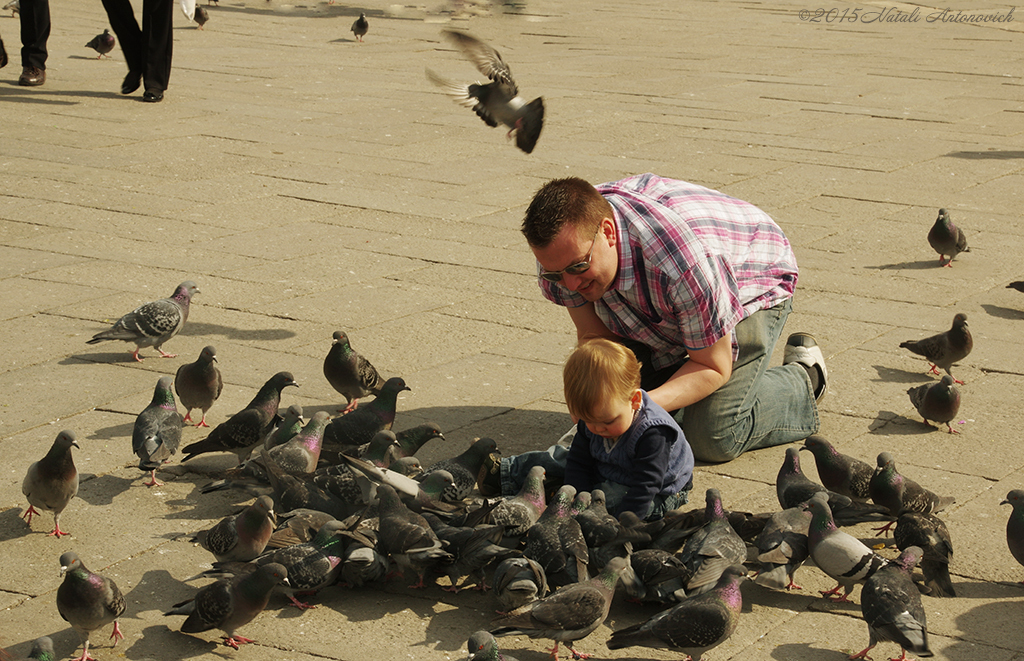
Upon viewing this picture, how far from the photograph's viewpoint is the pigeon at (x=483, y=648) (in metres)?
2.84

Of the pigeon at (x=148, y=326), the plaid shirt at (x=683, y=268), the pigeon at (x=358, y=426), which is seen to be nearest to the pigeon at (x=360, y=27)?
the pigeon at (x=148, y=326)

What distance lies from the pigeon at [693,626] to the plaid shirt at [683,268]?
1.12m

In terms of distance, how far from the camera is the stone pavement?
3436 mm

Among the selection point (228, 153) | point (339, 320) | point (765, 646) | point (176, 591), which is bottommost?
point (228, 153)

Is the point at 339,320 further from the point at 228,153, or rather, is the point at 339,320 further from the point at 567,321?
the point at 228,153

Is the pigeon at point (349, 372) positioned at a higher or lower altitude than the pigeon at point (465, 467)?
lower

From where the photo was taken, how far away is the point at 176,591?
3.42 metres

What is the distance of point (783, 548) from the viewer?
3383 mm

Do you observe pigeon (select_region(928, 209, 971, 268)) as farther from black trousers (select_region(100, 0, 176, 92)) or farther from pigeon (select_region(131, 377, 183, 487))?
black trousers (select_region(100, 0, 176, 92))

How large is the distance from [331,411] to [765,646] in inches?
91.9

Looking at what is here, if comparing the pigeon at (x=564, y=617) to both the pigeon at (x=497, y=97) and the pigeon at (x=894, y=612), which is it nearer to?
the pigeon at (x=894, y=612)

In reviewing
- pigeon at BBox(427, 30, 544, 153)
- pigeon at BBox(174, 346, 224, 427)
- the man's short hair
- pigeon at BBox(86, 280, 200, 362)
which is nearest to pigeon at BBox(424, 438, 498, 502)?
the man's short hair

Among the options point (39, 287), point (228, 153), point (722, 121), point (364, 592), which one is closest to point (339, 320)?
point (39, 287)

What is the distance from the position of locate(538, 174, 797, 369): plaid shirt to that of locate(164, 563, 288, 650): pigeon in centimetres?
155
